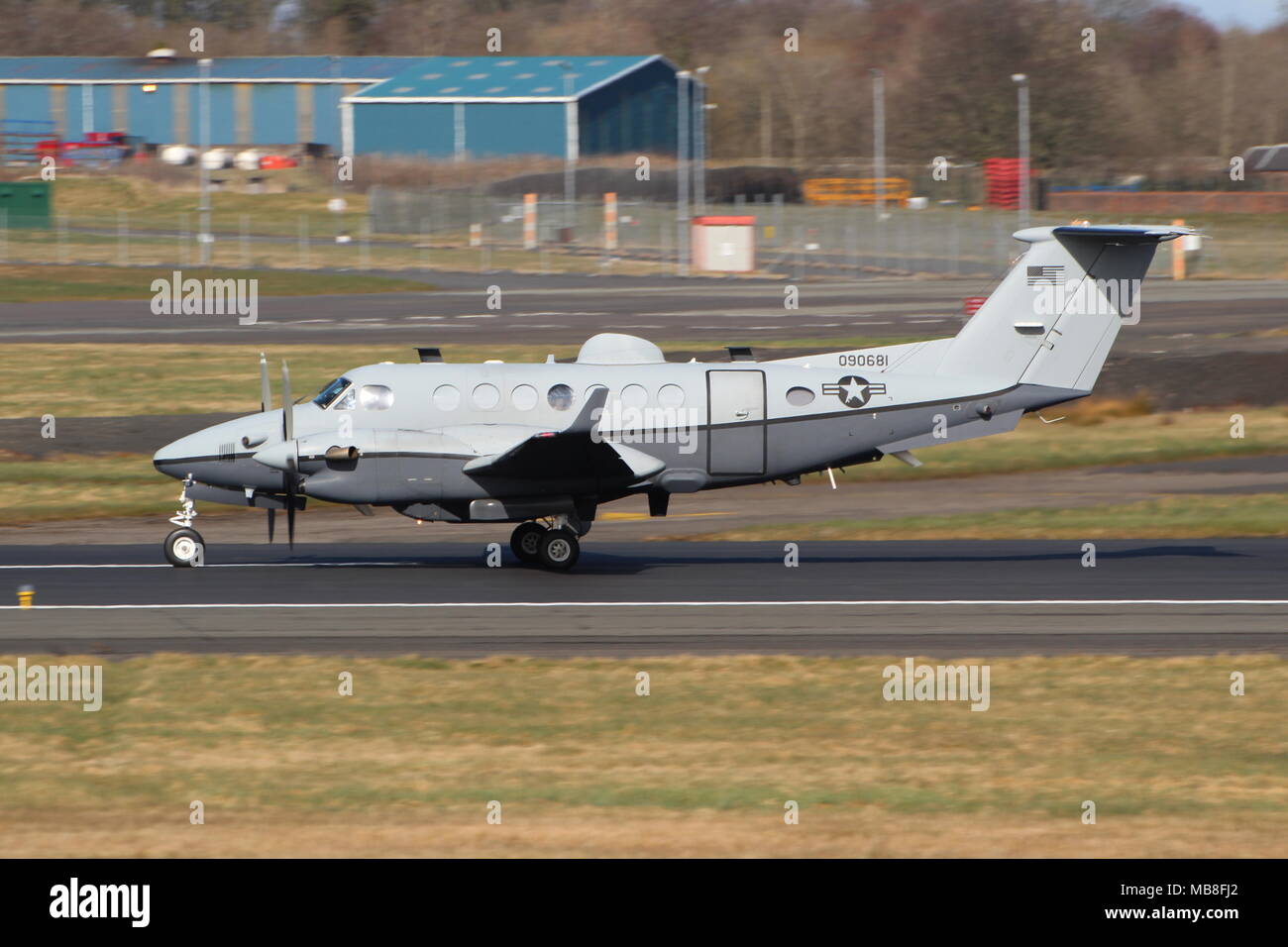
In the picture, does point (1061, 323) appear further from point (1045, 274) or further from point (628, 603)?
point (628, 603)

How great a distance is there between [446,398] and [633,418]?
2593 mm

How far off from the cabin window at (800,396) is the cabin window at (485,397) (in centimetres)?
405

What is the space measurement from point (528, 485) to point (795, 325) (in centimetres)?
2919

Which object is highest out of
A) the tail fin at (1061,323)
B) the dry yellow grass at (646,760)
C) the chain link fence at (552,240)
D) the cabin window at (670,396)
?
the chain link fence at (552,240)

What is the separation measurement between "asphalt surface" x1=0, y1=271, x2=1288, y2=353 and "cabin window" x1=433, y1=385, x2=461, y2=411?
2340 cm

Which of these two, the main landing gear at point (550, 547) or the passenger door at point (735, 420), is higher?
the passenger door at point (735, 420)

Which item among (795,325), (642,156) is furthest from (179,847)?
(642,156)

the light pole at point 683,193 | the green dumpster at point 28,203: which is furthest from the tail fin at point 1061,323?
the green dumpster at point 28,203

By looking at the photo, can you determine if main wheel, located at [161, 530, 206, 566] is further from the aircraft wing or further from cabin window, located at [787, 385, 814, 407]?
cabin window, located at [787, 385, 814, 407]

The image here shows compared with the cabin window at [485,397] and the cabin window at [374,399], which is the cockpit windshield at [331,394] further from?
the cabin window at [485,397]

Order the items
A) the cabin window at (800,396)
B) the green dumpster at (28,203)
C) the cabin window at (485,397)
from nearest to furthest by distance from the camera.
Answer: the cabin window at (485,397), the cabin window at (800,396), the green dumpster at (28,203)

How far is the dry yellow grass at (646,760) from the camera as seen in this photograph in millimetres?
11484

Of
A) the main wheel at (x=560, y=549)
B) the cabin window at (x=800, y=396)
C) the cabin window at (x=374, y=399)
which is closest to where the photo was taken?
the cabin window at (x=374, y=399)

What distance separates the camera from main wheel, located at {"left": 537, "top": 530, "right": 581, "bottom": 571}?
70.4 ft
